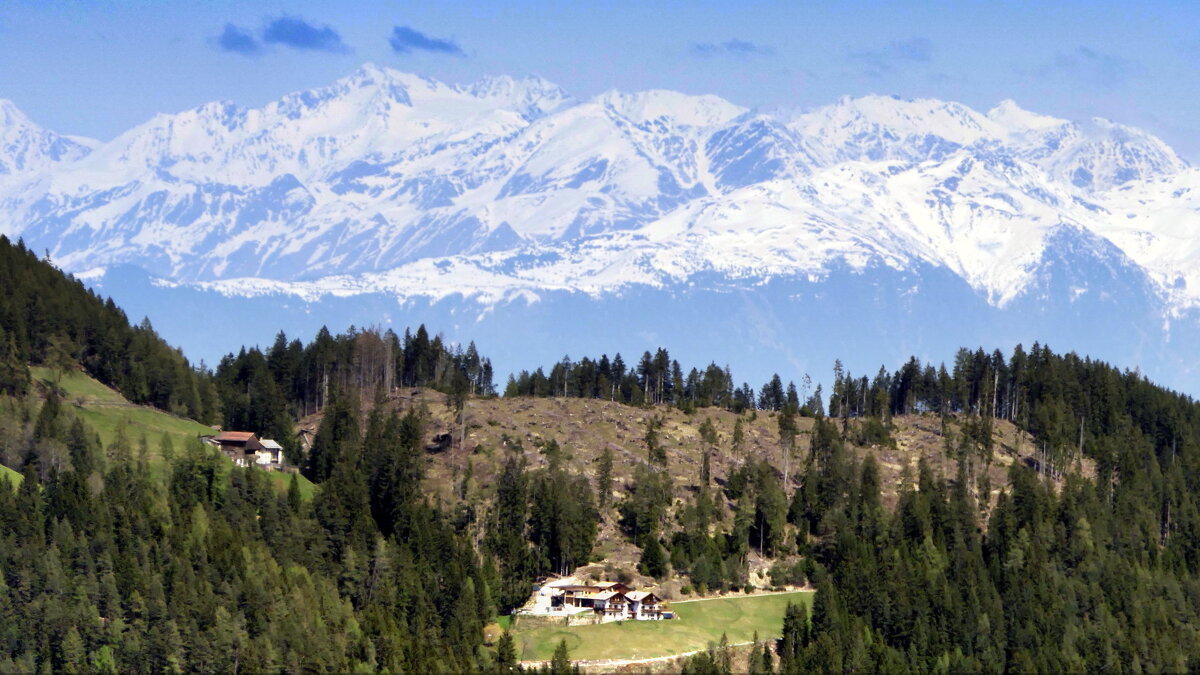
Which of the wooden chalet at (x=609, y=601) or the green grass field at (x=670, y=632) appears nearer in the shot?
the green grass field at (x=670, y=632)

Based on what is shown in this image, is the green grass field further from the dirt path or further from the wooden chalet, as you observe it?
the wooden chalet

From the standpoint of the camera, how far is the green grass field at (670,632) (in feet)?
588

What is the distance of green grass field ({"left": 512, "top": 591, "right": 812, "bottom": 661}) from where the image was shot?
588 ft

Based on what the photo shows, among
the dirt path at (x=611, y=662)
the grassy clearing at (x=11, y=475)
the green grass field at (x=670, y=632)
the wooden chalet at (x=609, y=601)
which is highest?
the grassy clearing at (x=11, y=475)

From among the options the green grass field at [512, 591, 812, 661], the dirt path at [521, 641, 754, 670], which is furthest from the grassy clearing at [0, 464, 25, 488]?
the dirt path at [521, 641, 754, 670]

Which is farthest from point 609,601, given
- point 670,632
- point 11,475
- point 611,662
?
point 11,475

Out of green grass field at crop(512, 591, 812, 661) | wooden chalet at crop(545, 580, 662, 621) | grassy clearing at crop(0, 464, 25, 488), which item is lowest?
green grass field at crop(512, 591, 812, 661)

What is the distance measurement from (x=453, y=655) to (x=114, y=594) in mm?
27957

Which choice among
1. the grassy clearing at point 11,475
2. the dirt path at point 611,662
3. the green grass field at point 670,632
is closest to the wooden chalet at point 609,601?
the green grass field at point 670,632

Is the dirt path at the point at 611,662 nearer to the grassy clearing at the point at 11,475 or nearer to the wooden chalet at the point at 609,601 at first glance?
the wooden chalet at the point at 609,601

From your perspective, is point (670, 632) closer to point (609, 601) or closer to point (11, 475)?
point (609, 601)

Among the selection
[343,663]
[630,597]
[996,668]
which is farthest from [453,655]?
[996,668]

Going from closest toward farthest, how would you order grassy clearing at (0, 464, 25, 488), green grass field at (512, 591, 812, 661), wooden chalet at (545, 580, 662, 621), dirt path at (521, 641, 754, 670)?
dirt path at (521, 641, 754, 670), green grass field at (512, 591, 812, 661), wooden chalet at (545, 580, 662, 621), grassy clearing at (0, 464, 25, 488)

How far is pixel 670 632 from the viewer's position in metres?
184
